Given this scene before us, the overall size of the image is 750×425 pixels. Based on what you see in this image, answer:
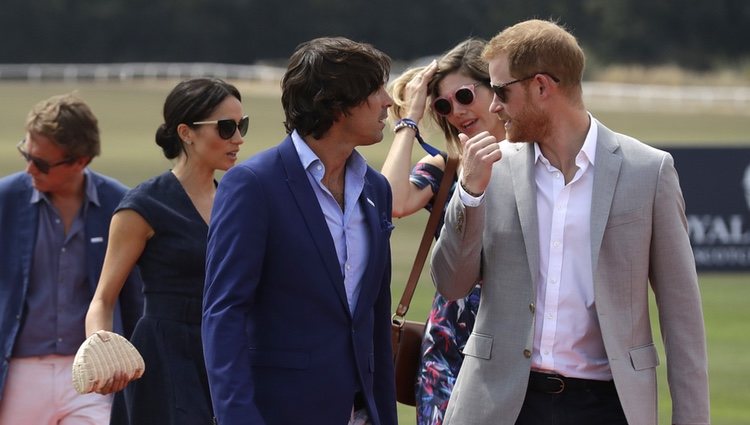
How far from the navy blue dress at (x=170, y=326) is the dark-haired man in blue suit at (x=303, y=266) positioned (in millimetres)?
1132

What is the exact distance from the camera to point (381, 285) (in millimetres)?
4184

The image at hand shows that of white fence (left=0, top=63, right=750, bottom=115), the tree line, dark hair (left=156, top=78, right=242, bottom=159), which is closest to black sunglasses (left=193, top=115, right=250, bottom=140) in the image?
dark hair (left=156, top=78, right=242, bottom=159)

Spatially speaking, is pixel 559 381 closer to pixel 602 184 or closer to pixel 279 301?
pixel 602 184

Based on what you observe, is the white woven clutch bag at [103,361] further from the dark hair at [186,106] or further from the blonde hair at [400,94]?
the blonde hair at [400,94]

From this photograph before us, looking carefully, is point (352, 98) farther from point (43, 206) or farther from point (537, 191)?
point (43, 206)

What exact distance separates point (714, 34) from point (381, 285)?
77.1 meters

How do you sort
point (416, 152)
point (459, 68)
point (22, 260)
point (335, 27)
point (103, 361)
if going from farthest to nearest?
point (335, 27), point (416, 152), point (22, 260), point (459, 68), point (103, 361)

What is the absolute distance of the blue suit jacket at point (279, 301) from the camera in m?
3.84

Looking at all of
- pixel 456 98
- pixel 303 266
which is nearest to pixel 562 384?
pixel 303 266

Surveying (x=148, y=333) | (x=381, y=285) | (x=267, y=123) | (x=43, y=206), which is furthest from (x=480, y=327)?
A: (x=267, y=123)

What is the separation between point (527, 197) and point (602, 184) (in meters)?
0.23

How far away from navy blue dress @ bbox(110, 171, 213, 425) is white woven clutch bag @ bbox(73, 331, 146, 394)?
39 cm

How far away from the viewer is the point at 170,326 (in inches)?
200

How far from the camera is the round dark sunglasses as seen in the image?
17.2ft
